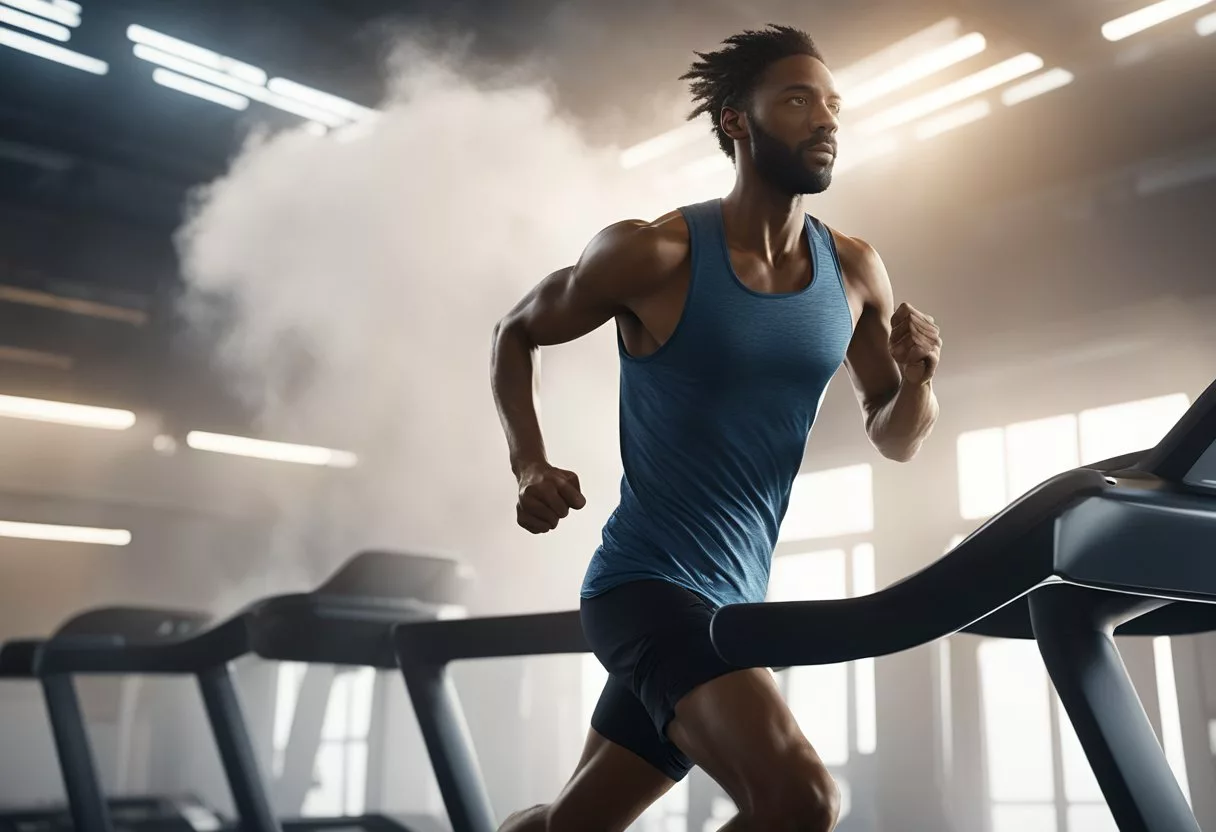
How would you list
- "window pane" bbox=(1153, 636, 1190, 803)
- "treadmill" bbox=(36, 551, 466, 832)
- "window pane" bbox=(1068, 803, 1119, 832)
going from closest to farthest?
"treadmill" bbox=(36, 551, 466, 832) < "window pane" bbox=(1153, 636, 1190, 803) < "window pane" bbox=(1068, 803, 1119, 832)

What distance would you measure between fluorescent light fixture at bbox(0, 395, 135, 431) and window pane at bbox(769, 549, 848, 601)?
2278mm

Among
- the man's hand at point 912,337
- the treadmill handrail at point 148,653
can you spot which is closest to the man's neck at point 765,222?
the man's hand at point 912,337

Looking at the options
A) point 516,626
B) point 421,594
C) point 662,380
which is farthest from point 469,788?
point 662,380

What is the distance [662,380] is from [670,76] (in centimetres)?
312

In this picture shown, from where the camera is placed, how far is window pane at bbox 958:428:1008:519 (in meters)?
3.82

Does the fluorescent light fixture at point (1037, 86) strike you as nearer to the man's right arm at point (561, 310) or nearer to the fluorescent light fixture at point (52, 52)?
the man's right arm at point (561, 310)

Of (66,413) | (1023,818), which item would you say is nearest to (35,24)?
(66,413)

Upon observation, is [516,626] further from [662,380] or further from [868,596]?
[868,596]

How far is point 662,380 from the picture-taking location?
55.2 inches

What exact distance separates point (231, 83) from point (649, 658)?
3385 millimetres

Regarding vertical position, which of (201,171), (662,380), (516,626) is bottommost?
(516,626)

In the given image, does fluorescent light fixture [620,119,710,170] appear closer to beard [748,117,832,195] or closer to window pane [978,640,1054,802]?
window pane [978,640,1054,802]

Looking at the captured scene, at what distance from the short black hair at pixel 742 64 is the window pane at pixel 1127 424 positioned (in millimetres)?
2228

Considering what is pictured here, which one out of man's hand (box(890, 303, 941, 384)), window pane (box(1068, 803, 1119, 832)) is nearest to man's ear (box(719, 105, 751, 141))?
man's hand (box(890, 303, 941, 384))
